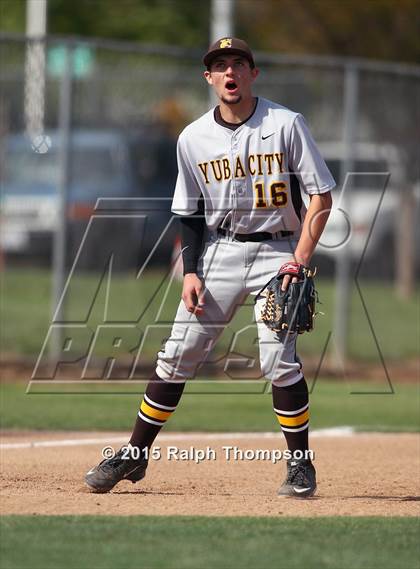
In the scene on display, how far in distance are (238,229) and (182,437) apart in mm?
3080

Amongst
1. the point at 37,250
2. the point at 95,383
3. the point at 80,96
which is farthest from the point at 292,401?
the point at 37,250

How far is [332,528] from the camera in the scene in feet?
17.8

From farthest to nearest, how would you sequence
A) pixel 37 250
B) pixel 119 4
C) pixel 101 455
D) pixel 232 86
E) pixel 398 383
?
pixel 119 4, pixel 37 250, pixel 398 383, pixel 101 455, pixel 232 86

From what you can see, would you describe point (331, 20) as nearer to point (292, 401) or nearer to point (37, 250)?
point (37, 250)

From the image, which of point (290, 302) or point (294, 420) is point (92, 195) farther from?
point (290, 302)

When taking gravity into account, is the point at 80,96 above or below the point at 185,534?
above

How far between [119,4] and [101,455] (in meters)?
25.6

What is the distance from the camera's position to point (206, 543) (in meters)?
5.09

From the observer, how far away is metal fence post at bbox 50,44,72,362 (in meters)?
12.0

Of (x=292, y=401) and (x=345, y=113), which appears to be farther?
(x=345, y=113)

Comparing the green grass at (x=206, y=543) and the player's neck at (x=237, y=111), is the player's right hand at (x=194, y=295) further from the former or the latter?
the green grass at (x=206, y=543)

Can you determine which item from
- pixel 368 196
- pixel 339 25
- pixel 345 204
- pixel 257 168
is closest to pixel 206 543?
pixel 257 168

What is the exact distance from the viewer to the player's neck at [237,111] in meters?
6.36

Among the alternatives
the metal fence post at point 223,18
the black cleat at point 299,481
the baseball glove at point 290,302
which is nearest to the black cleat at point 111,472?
the black cleat at point 299,481
